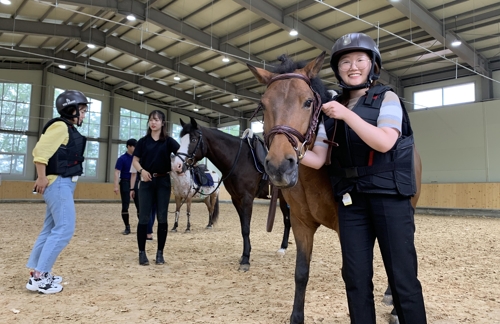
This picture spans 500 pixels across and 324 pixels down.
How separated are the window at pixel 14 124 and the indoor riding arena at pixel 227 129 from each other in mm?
60

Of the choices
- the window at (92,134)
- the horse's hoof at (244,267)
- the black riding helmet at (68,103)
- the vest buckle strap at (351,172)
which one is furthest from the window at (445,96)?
the window at (92,134)

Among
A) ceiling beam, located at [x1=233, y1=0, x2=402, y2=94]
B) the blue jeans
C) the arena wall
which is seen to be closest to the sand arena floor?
the blue jeans

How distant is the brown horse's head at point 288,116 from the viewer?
64.0 inches

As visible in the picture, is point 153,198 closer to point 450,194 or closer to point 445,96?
point 450,194

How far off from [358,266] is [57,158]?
111 inches

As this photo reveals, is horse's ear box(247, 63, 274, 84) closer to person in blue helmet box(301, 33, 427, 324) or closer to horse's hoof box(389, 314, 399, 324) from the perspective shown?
person in blue helmet box(301, 33, 427, 324)

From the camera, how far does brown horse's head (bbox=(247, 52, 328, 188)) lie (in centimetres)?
163

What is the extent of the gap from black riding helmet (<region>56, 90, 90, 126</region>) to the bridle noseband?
2307mm

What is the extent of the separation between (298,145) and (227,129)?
25178mm

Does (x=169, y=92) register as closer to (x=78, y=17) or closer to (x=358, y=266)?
(x=78, y=17)

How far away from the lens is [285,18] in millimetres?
12414

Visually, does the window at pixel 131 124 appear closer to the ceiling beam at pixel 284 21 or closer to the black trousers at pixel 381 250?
the ceiling beam at pixel 284 21

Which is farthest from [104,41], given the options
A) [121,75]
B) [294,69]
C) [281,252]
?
[294,69]

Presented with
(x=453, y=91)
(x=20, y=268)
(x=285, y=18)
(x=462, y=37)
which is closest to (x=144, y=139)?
(x=20, y=268)
